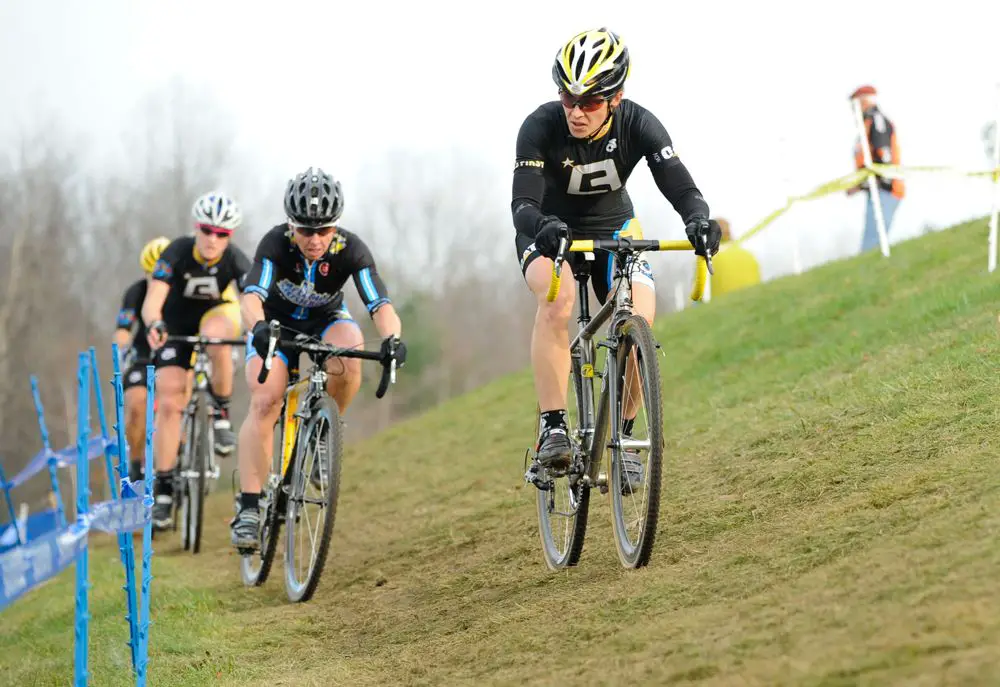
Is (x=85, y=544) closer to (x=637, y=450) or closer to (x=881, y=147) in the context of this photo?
(x=637, y=450)

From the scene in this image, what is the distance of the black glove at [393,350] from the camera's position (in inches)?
288

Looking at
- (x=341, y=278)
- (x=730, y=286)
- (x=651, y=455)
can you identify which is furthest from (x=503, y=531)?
(x=730, y=286)

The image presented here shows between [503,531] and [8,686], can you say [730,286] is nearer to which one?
[503,531]

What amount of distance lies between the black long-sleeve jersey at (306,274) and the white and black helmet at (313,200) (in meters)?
0.28

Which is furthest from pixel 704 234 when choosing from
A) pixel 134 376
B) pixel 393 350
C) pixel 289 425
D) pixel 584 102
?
pixel 134 376

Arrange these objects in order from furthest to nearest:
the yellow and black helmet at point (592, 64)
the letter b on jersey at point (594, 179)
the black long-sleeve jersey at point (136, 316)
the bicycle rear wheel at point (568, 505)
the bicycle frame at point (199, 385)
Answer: the black long-sleeve jersey at point (136, 316) < the bicycle frame at point (199, 385) < the letter b on jersey at point (594, 179) < the bicycle rear wheel at point (568, 505) < the yellow and black helmet at point (592, 64)

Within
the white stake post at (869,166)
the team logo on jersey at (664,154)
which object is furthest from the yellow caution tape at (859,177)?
the team logo on jersey at (664,154)

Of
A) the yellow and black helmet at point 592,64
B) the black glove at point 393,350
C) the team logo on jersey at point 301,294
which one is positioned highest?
the yellow and black helmet at point 592,64

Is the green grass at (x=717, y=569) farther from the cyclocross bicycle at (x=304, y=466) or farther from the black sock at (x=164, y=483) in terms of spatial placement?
the black sock at (x=164, y=483)

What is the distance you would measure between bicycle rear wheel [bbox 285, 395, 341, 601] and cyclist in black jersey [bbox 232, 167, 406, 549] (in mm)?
401

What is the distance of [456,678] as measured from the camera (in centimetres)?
491

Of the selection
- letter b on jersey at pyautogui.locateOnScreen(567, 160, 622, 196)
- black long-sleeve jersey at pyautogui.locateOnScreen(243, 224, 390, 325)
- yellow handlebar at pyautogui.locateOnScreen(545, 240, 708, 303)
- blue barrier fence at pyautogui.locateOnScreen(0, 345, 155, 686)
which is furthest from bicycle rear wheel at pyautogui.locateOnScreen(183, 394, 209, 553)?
yellow handlebar at pyautogui.locateOnScreen(545, 240, 708, 303)

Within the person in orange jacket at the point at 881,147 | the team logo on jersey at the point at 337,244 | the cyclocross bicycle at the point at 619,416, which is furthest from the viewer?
the person in orange jacket at the point at 881,147

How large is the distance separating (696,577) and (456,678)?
1122 mm
